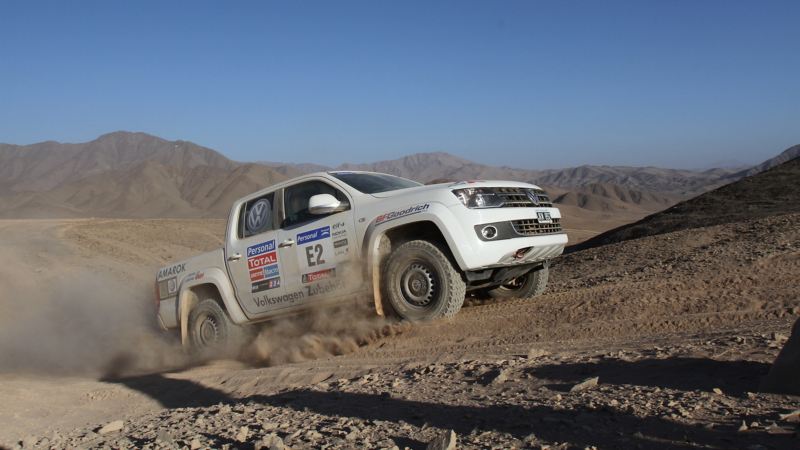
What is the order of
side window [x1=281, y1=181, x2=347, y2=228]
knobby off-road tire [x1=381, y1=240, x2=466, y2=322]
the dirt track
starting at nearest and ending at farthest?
the dirt track < knobby off-road tire [x1=381, y1=240, x2=466, y2=322] < side window [x1=281, y1=181, x2=347, y2=228]

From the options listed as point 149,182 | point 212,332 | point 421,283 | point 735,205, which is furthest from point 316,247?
point 149,182

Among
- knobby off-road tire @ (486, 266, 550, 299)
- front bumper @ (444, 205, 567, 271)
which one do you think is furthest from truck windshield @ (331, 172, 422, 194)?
knobby off-road tire @ (486, 266, 550, 299)

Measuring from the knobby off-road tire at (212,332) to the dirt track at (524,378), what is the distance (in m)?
0.40

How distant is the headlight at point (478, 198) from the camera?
6047 millimetres

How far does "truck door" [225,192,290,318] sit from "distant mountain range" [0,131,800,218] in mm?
47737

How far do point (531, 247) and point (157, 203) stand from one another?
83297 millimetres

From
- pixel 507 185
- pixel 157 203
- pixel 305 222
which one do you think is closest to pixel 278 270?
pixel 305 222

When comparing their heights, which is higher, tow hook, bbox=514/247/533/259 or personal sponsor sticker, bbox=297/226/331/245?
personal sponsor sticker, bbox=297/226/331/245

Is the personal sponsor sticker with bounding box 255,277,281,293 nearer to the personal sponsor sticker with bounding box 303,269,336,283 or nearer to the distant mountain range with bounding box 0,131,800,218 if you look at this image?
the personal sponsor sticker with bounding box 303,269,336,283

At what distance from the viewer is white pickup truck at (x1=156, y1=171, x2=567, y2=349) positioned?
6.03 metres

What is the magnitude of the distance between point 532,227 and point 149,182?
9164cm

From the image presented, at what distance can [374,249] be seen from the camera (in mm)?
6387

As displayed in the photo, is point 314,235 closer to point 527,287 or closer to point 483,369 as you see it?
point 527,287

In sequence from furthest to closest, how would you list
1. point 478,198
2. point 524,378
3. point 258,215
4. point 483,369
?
point 258,215
point 478,198
point 483,369
point 524,378
